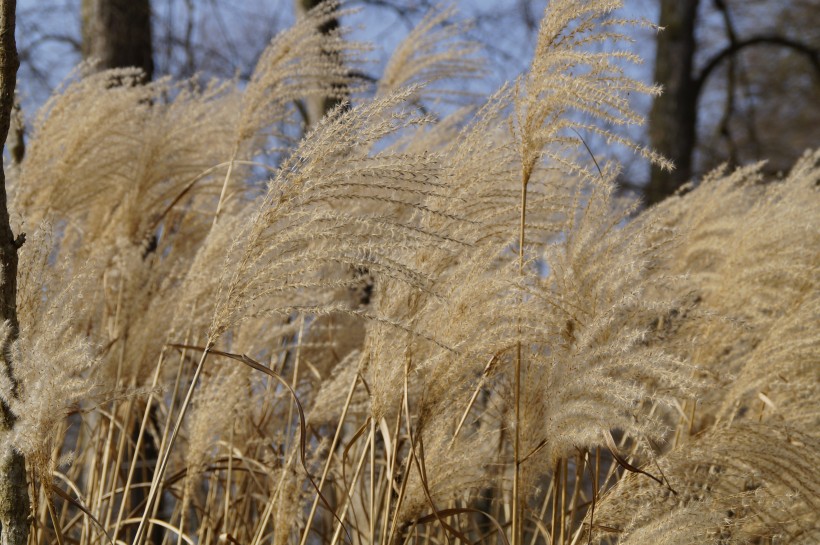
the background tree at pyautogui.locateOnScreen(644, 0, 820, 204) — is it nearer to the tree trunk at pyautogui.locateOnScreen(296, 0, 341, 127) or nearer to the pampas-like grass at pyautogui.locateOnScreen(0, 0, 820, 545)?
the tree trunk at pyautogui.locateOnScreen(296, 0, 341, 127)

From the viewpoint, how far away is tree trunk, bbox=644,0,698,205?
742 cm

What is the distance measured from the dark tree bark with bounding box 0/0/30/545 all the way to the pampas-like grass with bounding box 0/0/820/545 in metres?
0.05

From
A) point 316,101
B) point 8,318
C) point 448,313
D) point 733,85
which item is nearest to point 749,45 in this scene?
point 733,85

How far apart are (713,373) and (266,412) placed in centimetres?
139

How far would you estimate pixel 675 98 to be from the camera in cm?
742

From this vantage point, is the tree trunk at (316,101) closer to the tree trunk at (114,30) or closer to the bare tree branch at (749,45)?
the tree trunk at (114,30)

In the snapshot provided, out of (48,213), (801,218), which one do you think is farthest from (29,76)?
(801,218)

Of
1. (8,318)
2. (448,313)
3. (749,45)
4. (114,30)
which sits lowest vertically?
(448,313)

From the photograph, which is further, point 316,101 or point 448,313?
point 316,101

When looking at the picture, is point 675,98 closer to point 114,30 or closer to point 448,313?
point 114,30

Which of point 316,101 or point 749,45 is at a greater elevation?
point 749,45

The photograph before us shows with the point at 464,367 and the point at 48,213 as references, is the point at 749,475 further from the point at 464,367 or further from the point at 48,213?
the point at 48,213

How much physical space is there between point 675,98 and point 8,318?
21.8 ft

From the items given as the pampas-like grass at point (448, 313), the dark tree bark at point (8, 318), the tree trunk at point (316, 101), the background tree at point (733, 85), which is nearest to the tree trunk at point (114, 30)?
the tree trunk at point (316, 101)
